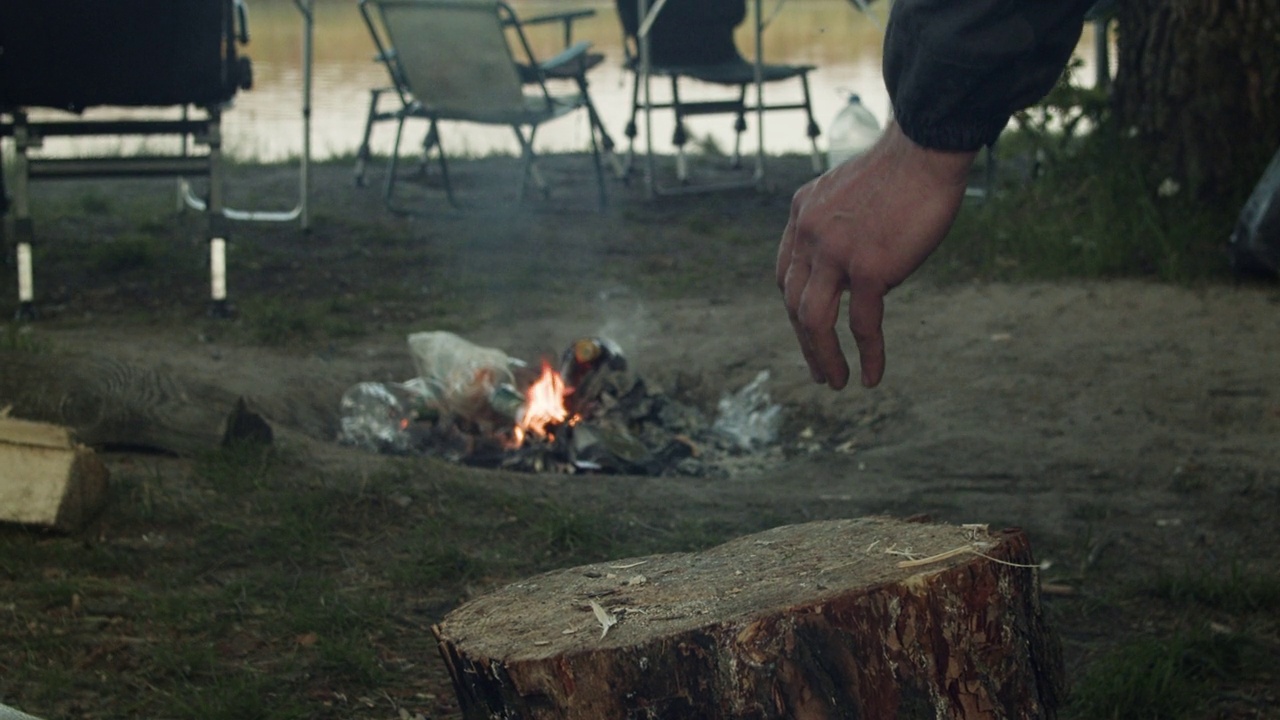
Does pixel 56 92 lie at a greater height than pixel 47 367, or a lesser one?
greater

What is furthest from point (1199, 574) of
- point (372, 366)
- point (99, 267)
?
point (99, 267)

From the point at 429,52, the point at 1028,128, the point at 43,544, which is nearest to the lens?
the point at 43,544

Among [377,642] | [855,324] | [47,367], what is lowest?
[377,642]

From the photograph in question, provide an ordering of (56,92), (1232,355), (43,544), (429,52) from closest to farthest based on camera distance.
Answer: (43,544) → (1232,355) → (56,92) → (429,52)

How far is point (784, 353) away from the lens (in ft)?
14.9

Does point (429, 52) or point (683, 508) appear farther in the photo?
point (429, 52)

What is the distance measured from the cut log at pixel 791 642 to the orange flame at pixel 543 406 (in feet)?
6.84

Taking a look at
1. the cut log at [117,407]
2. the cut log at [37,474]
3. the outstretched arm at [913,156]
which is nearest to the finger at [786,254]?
the outstretched arm at [913,156]

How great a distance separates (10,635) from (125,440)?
0.91 metres

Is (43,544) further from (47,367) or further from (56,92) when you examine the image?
(56,92)

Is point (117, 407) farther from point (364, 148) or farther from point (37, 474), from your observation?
point (364, 148)

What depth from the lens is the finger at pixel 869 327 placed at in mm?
1571

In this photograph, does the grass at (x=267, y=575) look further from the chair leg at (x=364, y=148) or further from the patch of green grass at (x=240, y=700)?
the chair leg at (x=364, y=148)

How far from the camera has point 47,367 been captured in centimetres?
337
